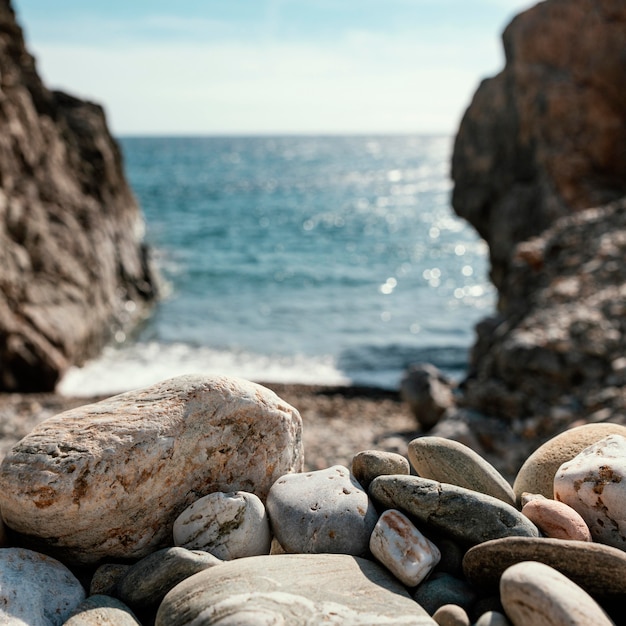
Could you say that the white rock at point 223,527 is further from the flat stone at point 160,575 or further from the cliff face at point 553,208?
the cliff face at point 553,208

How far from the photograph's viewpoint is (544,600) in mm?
2283

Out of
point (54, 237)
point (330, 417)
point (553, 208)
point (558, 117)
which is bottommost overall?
point (330, 417)

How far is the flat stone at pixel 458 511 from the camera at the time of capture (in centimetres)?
292

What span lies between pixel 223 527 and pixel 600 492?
168cm

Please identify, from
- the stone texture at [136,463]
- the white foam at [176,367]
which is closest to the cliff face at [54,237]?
the white foam at [176,367]

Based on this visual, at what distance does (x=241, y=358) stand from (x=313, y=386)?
3.40m

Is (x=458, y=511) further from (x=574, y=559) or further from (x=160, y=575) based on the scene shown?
(x=160, y=575)

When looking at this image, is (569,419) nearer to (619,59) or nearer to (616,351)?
(616,351)

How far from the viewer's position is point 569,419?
752cm

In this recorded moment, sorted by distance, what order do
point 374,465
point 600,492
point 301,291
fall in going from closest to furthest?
point 600,492 → point 374,465 → point 301,291

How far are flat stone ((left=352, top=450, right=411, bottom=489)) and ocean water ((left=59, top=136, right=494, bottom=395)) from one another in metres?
10.2

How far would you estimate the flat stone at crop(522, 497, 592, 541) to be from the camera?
2.96 metres

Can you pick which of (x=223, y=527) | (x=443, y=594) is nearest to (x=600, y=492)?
(x=443, y=594)

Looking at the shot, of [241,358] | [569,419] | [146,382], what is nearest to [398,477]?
[569,419]
